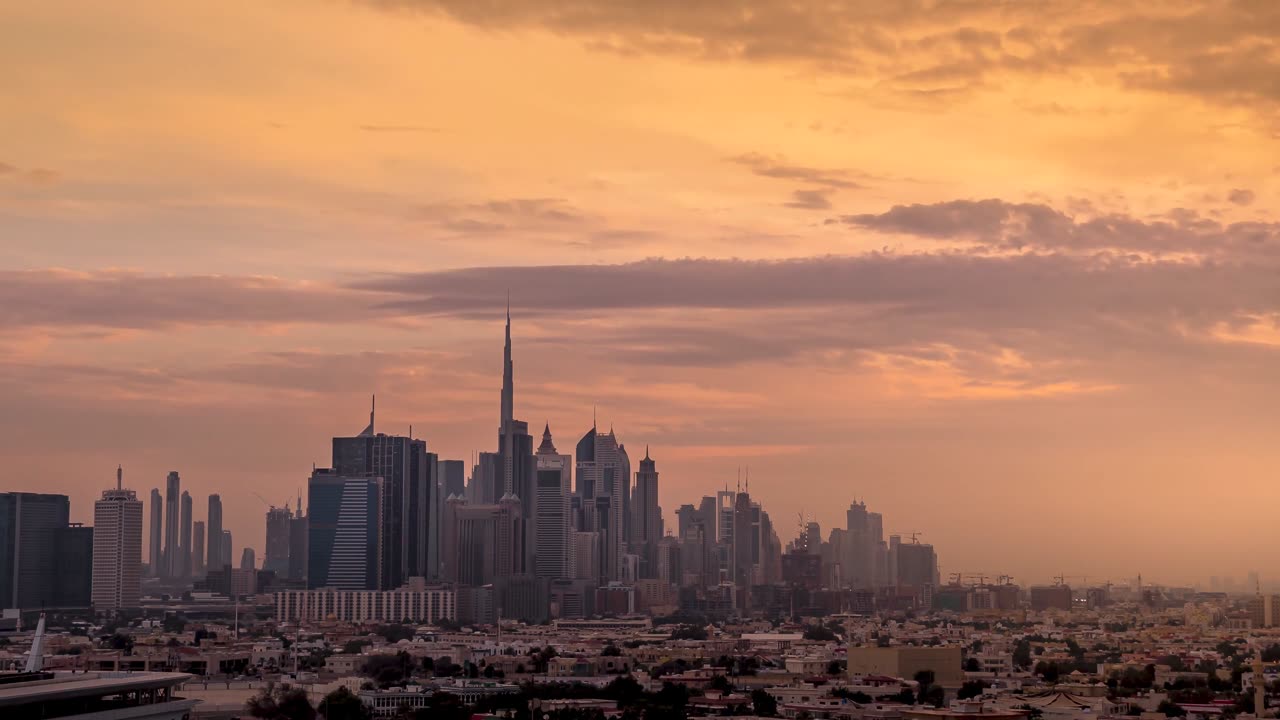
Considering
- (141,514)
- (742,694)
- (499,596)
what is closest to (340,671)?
(742,694)

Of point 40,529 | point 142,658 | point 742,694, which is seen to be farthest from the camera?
point 40,529

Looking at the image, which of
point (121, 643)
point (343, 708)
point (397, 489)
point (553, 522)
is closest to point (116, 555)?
point (397, 489)

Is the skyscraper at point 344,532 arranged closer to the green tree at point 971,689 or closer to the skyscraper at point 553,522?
the skyscraper at point 553,522

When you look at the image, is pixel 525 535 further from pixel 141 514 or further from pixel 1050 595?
pixel 1050 595

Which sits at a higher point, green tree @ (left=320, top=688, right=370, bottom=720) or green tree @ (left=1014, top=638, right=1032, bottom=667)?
green tree @ (left=1014, top=638, right=1032, bottom=667)

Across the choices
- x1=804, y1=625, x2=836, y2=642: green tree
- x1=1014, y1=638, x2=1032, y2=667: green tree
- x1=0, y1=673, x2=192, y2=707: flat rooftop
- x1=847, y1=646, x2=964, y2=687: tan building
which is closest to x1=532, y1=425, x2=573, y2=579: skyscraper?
x1=804, y1=625, x2=836, y2=642: green tree

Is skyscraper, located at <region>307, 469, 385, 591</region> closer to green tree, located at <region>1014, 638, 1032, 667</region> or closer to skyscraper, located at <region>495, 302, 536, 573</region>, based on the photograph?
skyscraper, located at <region>495, 302, 536, 573</region>
